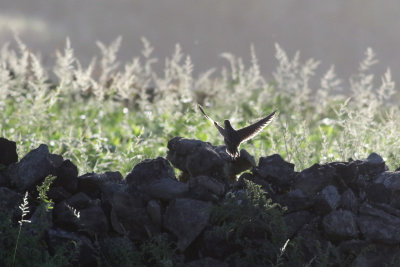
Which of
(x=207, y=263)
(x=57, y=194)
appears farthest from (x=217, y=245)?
(x=57, y=194)

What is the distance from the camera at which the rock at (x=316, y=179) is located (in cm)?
444

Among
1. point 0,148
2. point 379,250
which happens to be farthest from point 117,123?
point 379,250

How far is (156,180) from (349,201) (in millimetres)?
1569

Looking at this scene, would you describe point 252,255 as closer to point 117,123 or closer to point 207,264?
point 207,264

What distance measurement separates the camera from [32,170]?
443 cm

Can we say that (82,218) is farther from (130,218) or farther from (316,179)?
(316,179)

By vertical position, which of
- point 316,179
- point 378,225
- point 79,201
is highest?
point 316,179

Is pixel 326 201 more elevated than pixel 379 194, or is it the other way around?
pixel 379 194

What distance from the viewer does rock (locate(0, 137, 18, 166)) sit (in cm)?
483

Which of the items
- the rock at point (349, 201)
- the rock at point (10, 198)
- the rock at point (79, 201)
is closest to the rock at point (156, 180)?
the rock at point (79, 201)

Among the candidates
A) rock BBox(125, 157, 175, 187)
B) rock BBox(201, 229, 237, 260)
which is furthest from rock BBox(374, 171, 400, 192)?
rock BBox(125, 157, 175, 187)

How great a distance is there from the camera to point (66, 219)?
4211 mm

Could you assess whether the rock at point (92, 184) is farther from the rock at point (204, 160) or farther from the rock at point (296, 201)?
the rock at point (296, 201)

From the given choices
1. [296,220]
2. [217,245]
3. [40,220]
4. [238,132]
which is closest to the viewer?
[40,220]
